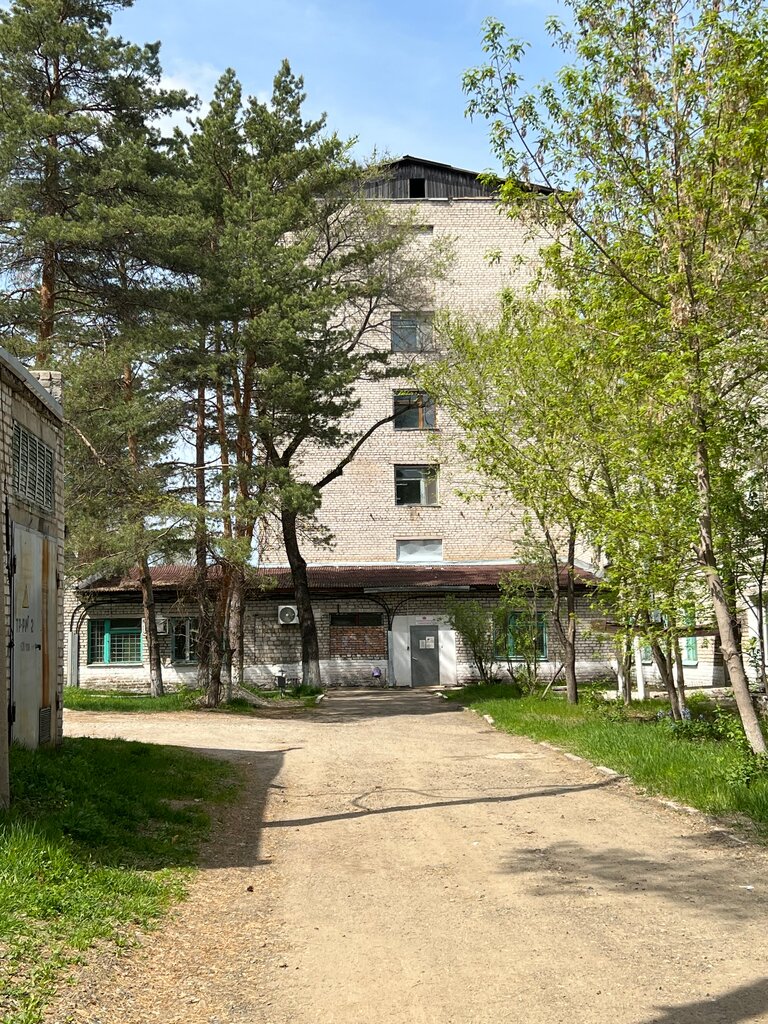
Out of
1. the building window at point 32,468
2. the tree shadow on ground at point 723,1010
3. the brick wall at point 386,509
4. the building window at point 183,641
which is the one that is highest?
the brick wall at point 386,509

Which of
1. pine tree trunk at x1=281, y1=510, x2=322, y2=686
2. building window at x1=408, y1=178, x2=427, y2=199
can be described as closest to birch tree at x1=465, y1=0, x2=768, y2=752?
pine tree trunk at x1=281, y1=510, x2=322, y2=686

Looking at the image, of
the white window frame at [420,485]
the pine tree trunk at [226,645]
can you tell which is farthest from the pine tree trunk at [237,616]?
the white window frame at [420,485]

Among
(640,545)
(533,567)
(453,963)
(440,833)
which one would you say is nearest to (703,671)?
(533,567)

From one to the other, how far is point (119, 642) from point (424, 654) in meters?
10.3

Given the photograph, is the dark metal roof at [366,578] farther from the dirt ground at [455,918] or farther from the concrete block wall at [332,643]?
the dirt ground at [455,918]

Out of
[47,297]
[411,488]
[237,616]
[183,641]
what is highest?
[47,297]

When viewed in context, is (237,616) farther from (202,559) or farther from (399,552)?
(399,552)

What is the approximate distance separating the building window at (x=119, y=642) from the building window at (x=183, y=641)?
1.16 m

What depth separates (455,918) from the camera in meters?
6.04

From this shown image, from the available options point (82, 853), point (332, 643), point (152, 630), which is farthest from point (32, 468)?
point (332, 643)

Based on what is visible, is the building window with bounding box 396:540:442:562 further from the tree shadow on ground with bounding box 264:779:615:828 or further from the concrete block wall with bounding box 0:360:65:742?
the tree shadow on ground with bounding box 264:779:615:828

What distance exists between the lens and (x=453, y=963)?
205 inches

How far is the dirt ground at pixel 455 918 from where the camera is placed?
463 cm

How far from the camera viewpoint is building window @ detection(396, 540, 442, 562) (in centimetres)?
3591
